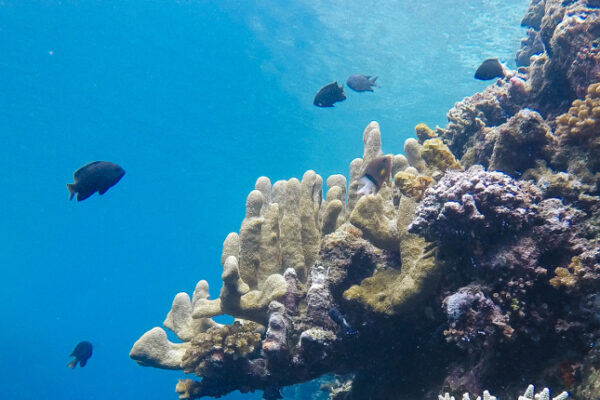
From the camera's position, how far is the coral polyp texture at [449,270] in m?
2.33

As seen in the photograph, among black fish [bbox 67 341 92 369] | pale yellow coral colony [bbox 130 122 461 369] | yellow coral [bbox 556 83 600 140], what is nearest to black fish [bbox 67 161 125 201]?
pale yellow coral colony [bbox 130 122 461 369]

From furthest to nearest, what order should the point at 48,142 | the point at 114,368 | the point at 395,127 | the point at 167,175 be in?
the point at 114,368 → the point at 167,175 → the point at 395,127 → the point at 48,142

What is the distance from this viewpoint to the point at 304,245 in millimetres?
4656

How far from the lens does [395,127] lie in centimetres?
5147

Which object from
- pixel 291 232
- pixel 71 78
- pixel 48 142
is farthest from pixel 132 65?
pixel 291 232

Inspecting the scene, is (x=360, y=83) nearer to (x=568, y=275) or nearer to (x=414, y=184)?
(x=414, y=184)

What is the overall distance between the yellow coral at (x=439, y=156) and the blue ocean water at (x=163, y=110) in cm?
2500

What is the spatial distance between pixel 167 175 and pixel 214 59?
101ft

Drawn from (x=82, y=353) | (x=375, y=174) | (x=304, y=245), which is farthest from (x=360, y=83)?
(x=82, y=353)

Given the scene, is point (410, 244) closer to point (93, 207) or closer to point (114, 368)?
point (93, 207)

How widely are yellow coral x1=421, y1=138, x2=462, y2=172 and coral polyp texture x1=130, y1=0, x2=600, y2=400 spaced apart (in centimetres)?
1

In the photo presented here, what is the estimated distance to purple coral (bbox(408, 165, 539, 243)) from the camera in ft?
8.09

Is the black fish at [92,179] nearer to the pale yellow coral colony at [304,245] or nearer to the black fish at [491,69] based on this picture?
Answer: the pale yellow coral colony at [304,245]

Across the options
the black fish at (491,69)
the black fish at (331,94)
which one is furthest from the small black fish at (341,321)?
the black fish at (491,69)
